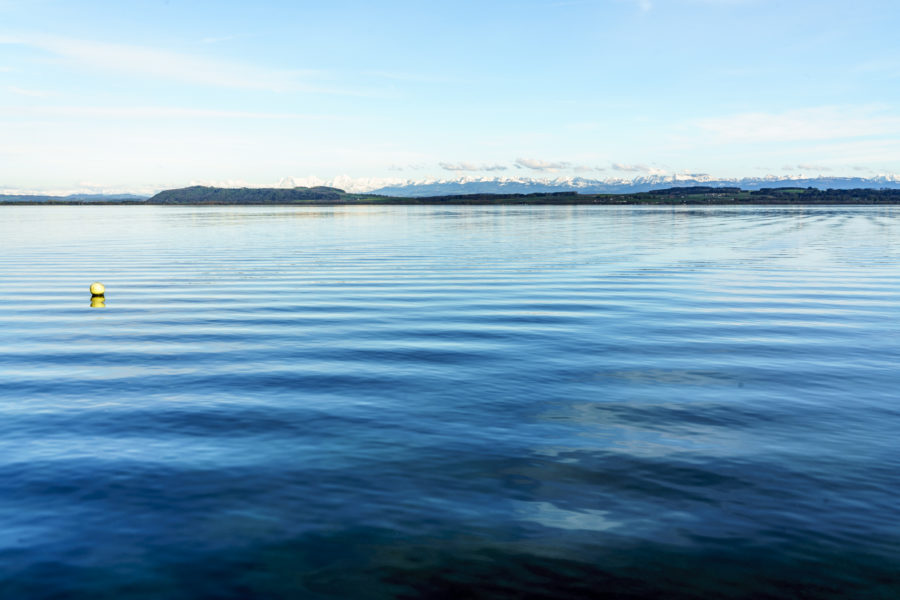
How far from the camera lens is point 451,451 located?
533 inches

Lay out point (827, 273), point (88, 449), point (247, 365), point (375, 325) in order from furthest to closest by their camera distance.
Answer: point (827, 273)
point (375, 325)
point (247, 365)
point (88, 449)

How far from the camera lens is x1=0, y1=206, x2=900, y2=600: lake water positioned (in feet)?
30.8

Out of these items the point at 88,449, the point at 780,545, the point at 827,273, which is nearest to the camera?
the point at 780,545

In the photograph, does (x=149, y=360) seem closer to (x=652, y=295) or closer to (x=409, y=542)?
(x=409, y=542)

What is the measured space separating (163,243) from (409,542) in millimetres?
74116

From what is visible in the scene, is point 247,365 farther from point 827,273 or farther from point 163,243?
point 163,243

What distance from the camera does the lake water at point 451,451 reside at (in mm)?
A: 9375

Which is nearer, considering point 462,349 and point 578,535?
point 578,535

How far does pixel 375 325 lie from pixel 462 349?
5786 mm

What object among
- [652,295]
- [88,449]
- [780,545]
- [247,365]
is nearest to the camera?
[780,545]

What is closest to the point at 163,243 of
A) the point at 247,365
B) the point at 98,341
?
the point at 98,341

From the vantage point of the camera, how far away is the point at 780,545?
991 centimetres

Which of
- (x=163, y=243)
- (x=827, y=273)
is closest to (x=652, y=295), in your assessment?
(x=827, y=273)

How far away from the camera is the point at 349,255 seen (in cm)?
6116
